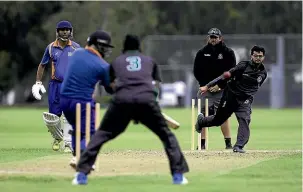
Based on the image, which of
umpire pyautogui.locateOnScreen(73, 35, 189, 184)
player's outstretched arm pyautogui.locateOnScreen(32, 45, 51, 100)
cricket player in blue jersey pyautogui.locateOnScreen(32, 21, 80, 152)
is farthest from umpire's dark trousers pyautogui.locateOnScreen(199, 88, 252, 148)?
umpire pyautogui.locateOnScreen(73, 35, 189, 184)

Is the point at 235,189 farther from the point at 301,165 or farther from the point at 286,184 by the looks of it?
the point at 301,165

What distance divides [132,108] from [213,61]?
715 cm

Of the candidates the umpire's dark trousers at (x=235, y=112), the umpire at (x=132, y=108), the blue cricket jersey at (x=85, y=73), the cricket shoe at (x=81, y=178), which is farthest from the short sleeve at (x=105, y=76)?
the umpire's dark trousers at (x=235, y=112)

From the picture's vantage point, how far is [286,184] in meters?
13.9

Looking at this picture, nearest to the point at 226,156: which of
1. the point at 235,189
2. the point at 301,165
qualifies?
the point at 301,165

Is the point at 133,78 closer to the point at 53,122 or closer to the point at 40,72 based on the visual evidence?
the point at 53,122

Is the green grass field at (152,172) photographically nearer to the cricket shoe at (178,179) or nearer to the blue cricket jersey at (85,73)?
the cricket shoe at (178,179)

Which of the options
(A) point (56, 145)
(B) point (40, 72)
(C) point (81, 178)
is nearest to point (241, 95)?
(A) point (56, 145)

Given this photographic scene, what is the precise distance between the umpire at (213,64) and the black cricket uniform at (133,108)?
22.0 feet

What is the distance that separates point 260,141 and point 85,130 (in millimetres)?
12608

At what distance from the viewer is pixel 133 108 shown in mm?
13594

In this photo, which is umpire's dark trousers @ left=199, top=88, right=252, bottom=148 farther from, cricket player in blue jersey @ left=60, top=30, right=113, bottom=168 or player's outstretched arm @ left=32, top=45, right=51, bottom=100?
cricket player in blue jersey @ left=60, top=30, right=113, bottom=168

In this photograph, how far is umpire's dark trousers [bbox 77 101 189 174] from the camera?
13625 millimetres

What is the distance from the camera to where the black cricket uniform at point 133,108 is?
1360 cm
